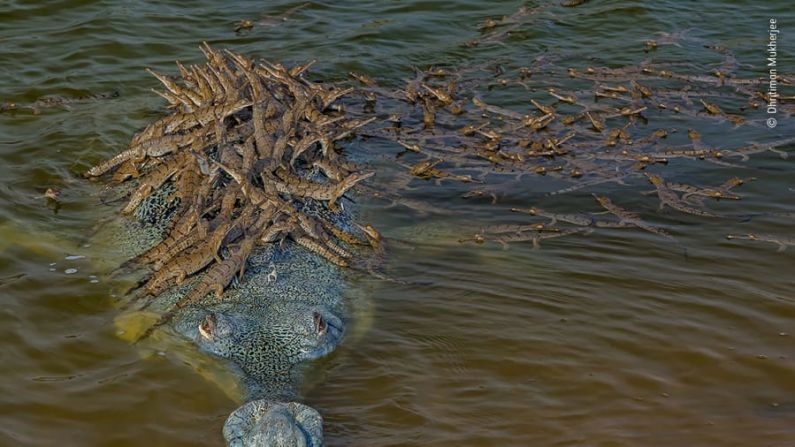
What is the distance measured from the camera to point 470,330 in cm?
622

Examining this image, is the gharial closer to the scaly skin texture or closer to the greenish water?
the scaly skin texture

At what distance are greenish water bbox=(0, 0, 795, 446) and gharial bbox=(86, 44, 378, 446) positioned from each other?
0.82 feet

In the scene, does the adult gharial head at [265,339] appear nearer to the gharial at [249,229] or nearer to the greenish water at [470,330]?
the gharial at [249,229]

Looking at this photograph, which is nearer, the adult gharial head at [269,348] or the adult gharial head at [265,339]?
the adult gharial head at [269,348]

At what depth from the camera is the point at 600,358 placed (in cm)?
588

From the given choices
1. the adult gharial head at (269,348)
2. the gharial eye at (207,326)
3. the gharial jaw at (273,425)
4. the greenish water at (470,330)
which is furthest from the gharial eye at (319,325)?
the gharial jaw at (273,425)

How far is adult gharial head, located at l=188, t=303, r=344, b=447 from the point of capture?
15.9 feet

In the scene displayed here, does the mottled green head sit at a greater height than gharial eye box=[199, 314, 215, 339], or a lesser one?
lesser

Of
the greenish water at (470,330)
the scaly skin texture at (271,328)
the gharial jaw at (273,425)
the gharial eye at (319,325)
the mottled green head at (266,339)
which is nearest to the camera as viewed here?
the gharial jaw at (273,425)

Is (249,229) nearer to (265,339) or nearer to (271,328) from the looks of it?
(271,328)

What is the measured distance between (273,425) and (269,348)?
3.33 feet

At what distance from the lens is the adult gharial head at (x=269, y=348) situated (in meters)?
4.86

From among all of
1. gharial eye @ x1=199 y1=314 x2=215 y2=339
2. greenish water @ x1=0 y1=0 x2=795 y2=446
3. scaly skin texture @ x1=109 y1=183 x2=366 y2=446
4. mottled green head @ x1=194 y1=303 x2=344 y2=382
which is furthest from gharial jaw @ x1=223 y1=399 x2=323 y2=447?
gharial eye @ x1=199 y1=314 x2=215 y2=339

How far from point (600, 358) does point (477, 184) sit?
298cm
